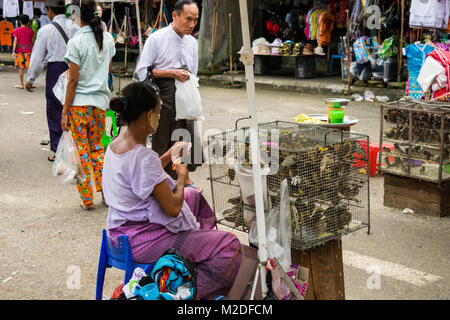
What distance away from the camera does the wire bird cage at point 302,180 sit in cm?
312

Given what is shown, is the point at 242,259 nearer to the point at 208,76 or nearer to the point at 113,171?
the point at 113,171

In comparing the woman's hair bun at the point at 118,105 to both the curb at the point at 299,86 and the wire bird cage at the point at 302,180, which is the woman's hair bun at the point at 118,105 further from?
the curb at the point at 299,86

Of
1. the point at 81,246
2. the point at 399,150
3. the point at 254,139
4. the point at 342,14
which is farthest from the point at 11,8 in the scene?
the point at 254,139

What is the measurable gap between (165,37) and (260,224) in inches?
115

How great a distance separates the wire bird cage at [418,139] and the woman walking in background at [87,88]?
2527 millimetres

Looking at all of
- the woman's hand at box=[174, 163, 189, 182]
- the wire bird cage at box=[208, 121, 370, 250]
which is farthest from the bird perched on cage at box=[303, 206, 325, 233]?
the woman's hand at box=[174, 163, 189, 182]

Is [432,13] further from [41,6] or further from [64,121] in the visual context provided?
[41,6]

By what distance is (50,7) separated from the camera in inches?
239

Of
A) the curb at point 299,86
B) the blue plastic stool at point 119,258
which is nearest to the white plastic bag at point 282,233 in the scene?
the blue plastic stool at point 119,258

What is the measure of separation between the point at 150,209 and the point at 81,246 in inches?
74.0

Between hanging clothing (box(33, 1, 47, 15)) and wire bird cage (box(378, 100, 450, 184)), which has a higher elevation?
hanging clothing (box(33, 1, 47, 15))

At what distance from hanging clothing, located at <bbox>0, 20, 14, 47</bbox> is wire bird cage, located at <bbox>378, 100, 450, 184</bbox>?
16.0 m

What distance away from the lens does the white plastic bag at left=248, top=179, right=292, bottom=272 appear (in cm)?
298

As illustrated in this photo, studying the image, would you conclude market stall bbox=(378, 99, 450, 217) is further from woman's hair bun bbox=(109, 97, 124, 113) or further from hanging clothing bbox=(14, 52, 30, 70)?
hanging clothing bbox=(14, 52, 30, 70)
